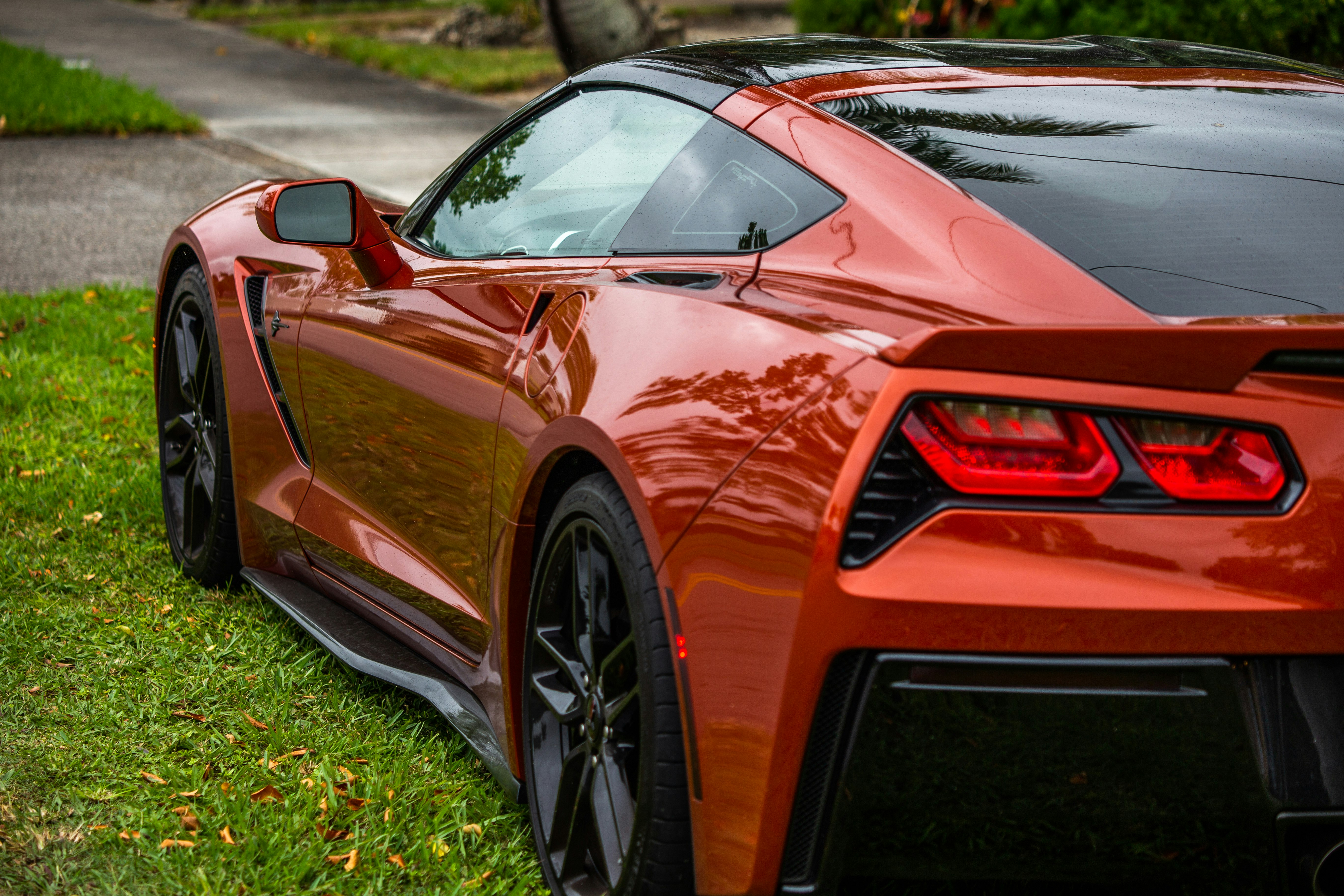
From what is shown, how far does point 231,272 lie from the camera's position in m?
3.86

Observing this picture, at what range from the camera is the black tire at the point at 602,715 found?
82.1 inches

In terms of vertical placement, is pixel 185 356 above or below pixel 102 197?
above

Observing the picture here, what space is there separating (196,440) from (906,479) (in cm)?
292

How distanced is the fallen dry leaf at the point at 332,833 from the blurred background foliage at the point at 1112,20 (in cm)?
494

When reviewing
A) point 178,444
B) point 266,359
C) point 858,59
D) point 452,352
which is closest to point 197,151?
point 178,444

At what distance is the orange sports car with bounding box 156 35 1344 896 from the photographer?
1768mm

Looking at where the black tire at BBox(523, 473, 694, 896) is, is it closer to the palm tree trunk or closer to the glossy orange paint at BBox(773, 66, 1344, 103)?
the glossy orange paint at BBox(773, 66, 1344, 103)

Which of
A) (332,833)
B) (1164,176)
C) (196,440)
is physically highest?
(1164,176)

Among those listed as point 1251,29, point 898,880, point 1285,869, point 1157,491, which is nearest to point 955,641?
point 1157,491

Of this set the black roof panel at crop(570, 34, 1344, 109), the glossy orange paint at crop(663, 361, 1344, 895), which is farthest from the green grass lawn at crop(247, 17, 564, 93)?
the glossy orange paint at crop(663, 361, 1344, 895)

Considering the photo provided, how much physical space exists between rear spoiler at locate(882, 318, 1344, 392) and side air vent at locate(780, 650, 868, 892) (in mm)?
407

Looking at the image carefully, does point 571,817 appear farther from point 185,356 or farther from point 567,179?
point 185,356

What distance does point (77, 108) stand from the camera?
12594mm

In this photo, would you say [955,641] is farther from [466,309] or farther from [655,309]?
[466,309]
